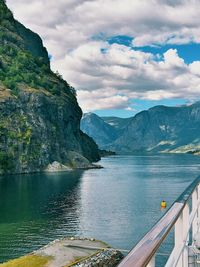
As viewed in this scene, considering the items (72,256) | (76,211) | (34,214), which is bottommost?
(34,214)

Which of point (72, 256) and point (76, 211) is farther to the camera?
point (76, 211)

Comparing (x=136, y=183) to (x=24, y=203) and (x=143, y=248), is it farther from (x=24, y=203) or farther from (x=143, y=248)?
(x=143, y=248)

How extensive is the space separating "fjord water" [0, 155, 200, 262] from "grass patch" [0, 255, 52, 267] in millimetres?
9417

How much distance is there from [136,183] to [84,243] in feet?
331

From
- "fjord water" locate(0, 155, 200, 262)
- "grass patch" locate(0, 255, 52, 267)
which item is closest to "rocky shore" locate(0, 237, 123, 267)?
"grass patch" locate(0, 255, 52, 267)

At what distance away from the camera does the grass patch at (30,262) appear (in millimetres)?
46200

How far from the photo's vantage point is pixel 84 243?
5697 centimetres

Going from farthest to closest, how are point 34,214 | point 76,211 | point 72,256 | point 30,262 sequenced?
point 76,211
point 34,214
point 72,256
point 30,262

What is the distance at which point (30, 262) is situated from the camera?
47.5 meters

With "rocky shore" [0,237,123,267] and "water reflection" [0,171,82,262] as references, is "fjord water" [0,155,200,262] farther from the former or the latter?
"rocky shore" [0,237,123,267]

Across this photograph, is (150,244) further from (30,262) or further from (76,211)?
(76,211)

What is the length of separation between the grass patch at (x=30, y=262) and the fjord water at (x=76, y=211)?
9.42 metres

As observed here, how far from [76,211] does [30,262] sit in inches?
1910

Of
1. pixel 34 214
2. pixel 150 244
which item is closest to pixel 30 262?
pixel 34 214
